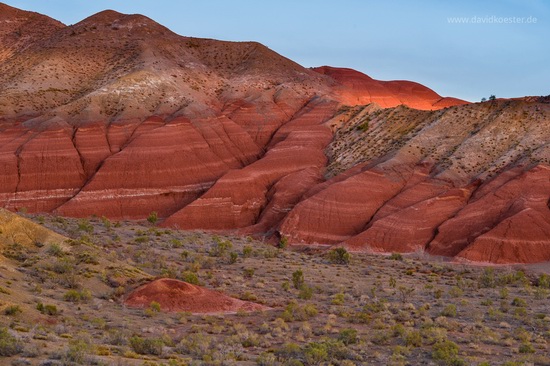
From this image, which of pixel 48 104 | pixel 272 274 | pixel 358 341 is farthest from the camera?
pixel 48 104

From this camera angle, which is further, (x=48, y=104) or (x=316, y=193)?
(x=48, y=104)

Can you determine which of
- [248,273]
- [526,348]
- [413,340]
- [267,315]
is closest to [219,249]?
[248,273]

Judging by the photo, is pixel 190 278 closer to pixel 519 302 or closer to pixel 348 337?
pixel 348 337

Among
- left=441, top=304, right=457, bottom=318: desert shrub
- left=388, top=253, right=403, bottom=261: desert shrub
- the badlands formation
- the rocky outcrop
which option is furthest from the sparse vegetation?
the badlands formation

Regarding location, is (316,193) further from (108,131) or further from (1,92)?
(1,92)

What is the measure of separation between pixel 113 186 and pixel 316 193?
22900mm

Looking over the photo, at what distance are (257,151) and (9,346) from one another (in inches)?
2708

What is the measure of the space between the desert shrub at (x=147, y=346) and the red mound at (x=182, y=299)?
8.03m

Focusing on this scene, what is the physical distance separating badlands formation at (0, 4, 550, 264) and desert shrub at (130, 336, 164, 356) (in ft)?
134

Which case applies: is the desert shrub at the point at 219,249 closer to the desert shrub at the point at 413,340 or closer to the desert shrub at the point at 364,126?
the desert shrub at the point at 413,340

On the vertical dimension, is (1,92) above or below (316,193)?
above

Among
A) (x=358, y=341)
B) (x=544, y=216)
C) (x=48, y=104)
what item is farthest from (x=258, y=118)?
(x=358, y=341)

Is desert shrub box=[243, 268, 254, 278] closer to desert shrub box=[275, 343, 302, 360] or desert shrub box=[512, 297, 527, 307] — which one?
desert shrub box=[512, 297, 527, 307]

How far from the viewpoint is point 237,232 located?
70.1 meters
